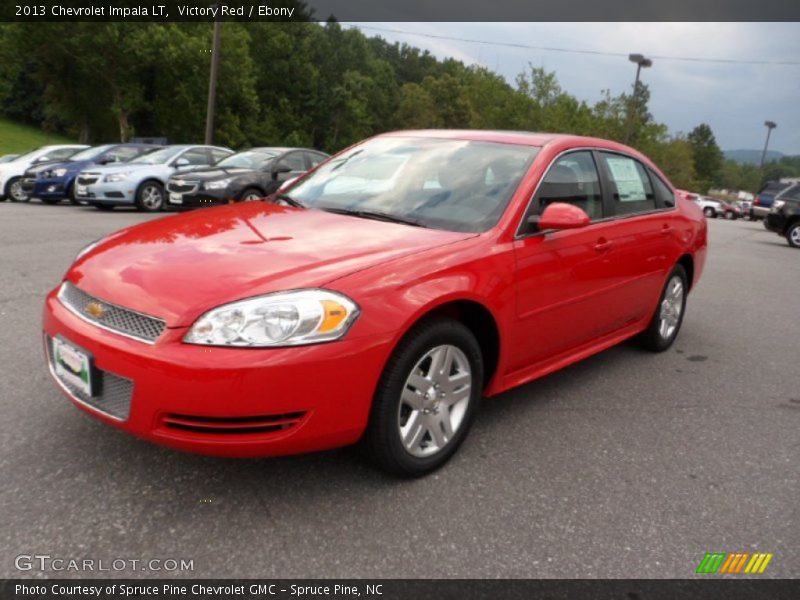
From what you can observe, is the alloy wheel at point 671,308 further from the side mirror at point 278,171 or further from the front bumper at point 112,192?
the front bumper at point 112,192

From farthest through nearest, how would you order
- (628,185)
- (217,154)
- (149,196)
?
1. (217,154)
2. (149,196)
3. (628,185)

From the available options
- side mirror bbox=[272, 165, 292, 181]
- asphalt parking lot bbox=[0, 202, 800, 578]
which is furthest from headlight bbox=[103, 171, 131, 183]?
asphalt parking lot bbox=[0, 202, 800, 578]

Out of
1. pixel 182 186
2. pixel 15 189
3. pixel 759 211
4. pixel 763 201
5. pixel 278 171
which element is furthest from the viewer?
pixel 759 211

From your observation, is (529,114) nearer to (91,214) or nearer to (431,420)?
(91,214)

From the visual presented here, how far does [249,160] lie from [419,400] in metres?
11.6

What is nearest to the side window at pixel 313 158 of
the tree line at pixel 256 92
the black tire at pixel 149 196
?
the black tire at pixel 149 196

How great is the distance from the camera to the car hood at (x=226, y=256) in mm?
2498

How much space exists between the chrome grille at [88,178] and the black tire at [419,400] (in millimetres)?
12746

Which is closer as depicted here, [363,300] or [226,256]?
[363,300]

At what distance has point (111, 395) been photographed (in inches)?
98.0

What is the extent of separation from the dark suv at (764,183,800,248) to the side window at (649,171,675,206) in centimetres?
1403

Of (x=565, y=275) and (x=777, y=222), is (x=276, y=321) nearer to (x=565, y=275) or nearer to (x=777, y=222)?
(x=565, y=275)

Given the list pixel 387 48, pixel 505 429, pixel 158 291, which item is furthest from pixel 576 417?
pixel 387 48
